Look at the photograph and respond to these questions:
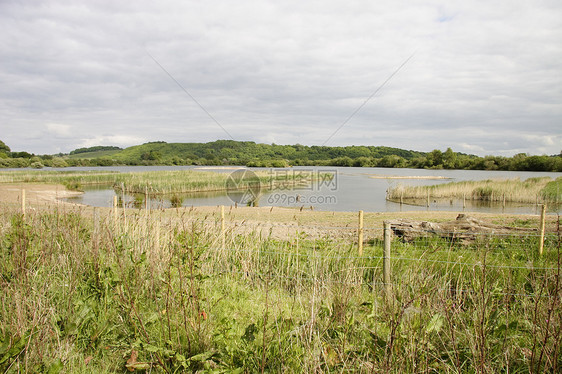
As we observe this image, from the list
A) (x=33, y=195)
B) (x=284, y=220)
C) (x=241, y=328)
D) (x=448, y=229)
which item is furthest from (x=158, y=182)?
(x=241, y=328)

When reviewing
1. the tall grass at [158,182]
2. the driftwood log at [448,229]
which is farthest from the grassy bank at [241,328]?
the tall grass at [158,182]

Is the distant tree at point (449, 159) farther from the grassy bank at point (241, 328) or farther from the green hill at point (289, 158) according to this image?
the grassy bank at point (241, 328)

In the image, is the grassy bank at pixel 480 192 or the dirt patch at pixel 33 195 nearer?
the dirt patch at pixel 33 195

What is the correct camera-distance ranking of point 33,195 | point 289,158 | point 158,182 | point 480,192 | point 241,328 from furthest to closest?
point 289,158, point 158,182, point 480,192, point 33,195, point 241,328

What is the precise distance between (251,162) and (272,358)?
46771mm

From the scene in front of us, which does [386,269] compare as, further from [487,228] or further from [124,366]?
[487,228]

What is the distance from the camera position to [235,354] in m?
2.71

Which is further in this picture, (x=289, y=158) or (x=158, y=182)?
(x=289, y=158)

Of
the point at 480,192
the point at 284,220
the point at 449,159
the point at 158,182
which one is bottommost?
the point at 284,220

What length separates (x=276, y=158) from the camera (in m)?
42.8

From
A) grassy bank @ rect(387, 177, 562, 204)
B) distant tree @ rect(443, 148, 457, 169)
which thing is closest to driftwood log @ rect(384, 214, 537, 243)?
grassy bank @ rect(387, 177, 562, 204)

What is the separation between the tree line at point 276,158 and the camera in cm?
4872

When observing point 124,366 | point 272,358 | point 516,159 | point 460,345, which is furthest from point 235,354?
point 516,159

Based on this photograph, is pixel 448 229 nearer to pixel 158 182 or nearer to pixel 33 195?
pixel 33 195
